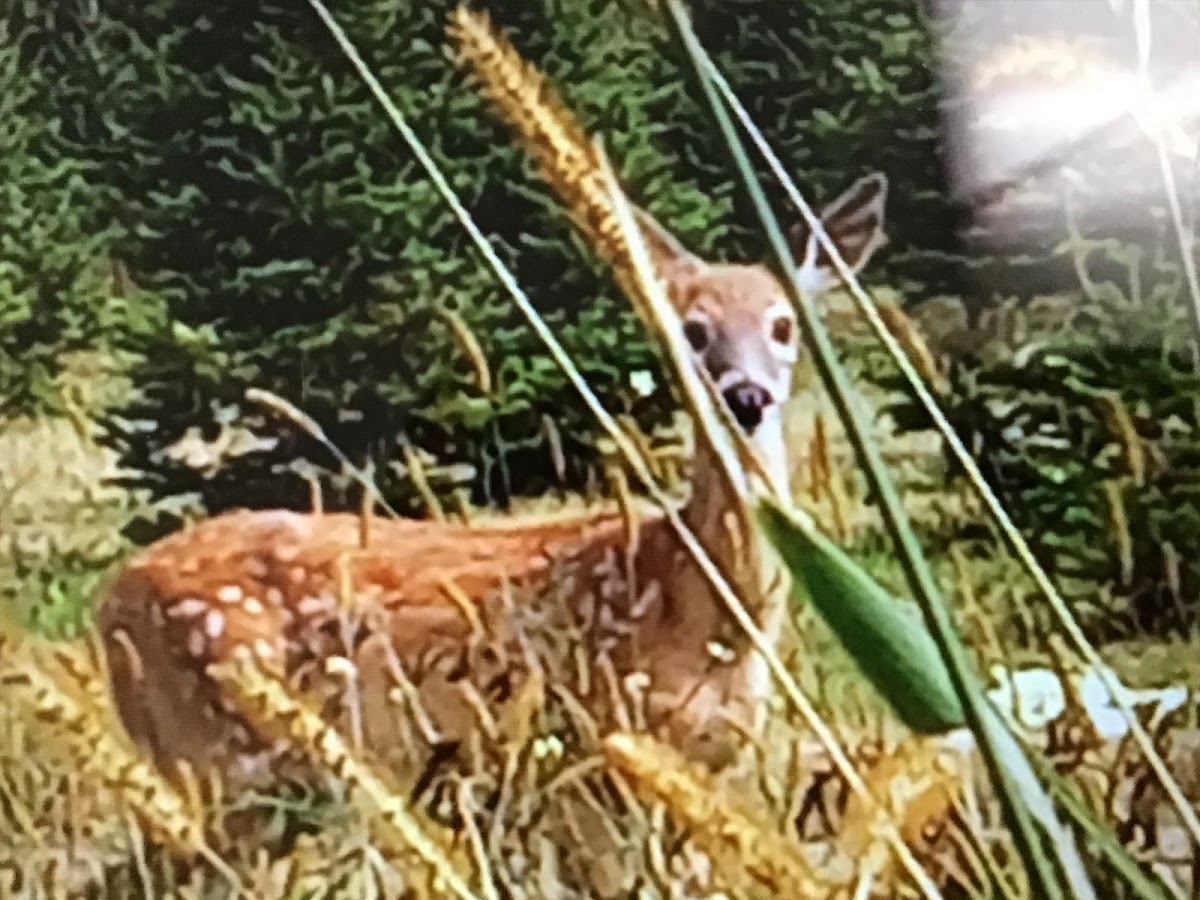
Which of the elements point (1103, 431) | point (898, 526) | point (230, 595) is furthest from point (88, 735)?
point (1103, 431)

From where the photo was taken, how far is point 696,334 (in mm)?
860

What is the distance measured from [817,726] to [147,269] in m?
0.44

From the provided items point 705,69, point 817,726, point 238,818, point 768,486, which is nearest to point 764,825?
point 817,726

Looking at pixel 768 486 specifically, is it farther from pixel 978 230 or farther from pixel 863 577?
pixel 978 230

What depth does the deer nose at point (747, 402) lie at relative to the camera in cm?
84

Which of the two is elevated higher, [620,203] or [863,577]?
[620,203]

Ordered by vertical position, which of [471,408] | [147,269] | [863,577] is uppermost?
[147,269]

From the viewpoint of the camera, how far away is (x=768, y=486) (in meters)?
0.85

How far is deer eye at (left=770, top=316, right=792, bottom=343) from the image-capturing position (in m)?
0.85

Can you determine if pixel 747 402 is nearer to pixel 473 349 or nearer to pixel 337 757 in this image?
pixel 473 349

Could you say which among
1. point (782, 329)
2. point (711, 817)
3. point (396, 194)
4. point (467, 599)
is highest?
point (396, 194)

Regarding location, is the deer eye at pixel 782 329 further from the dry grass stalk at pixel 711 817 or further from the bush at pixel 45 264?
the bush at pixel 45 264

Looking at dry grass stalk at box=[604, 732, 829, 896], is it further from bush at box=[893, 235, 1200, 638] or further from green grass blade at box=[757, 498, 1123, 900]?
bush at box=[893, 235, 1200, 638]

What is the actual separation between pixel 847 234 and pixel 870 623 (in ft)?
0.69
